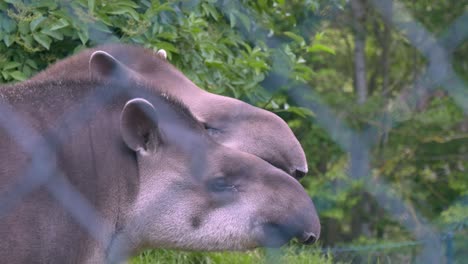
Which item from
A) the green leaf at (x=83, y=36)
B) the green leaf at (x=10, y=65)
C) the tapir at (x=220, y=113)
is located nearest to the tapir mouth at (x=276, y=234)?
the tapir at (x=220, y=113)

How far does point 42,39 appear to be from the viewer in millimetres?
3641

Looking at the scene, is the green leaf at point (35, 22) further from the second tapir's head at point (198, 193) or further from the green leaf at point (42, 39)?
the second tapir's head at point (198, 193)

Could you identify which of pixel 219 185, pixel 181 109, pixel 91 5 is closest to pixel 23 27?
pixel 91 5

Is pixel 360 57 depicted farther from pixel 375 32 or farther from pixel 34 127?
pixel 34 127

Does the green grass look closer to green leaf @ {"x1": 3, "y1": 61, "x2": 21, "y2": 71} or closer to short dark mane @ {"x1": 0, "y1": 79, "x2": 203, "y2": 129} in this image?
green leaf @ {"x1": 3, "y1": 61, "x2": 21, "y2": 71}

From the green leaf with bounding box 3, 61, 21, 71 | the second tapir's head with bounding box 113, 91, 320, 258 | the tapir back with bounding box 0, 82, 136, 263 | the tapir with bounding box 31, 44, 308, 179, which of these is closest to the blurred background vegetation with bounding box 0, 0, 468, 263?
the green leaf with bounding box 3, 61, 21, 71

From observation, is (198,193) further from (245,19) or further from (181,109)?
(245,19)

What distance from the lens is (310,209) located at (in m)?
2.62

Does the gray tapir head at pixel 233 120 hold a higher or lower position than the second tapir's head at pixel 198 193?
lower

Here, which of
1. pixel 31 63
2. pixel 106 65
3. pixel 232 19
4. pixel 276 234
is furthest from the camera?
pixel 232 19

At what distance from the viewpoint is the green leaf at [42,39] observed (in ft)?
11.9

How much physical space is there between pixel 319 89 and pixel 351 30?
606 mm

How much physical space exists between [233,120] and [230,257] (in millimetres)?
1080

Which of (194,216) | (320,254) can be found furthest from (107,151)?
(320,254)
